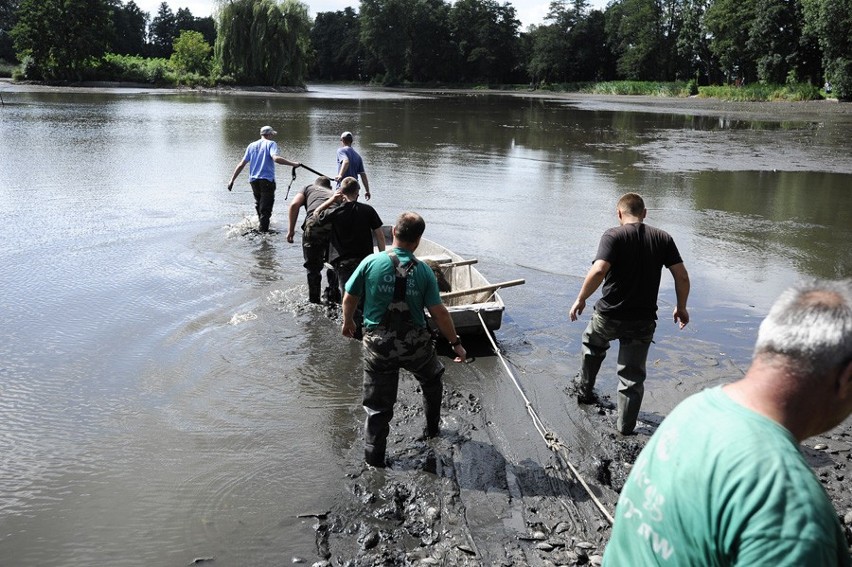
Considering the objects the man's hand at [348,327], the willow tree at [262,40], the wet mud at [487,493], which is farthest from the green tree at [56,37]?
the man's hand at [348,327]

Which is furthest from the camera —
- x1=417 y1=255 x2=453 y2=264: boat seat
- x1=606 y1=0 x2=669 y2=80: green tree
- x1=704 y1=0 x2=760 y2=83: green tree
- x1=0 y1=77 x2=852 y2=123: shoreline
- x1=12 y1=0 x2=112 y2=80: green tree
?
x1=606 y1=0 x2=669 y2=80: green tree

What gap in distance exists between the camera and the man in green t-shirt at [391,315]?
209 inches

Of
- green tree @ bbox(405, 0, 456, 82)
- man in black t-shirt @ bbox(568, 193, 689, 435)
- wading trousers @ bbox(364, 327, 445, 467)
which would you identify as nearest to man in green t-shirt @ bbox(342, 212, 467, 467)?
wading trousers @ bbox(364, 327, 445, 467)

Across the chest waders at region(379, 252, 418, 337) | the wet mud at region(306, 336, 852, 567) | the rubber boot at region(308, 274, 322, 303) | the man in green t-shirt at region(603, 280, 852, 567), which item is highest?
the man in green t-shirt at region(603, 280, 852, 567)

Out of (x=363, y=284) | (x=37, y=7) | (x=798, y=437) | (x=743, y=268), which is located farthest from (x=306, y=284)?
(x=37, y=7)

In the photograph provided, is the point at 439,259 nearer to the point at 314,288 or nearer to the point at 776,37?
the point at 314,288

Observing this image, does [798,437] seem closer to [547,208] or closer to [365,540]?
[365,540]

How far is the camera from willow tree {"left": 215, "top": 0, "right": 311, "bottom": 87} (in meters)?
63.7

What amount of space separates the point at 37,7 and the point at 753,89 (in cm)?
7255

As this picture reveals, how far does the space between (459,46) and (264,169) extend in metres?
117

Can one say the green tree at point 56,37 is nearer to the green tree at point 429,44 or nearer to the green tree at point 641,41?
the green tree at point 429,44

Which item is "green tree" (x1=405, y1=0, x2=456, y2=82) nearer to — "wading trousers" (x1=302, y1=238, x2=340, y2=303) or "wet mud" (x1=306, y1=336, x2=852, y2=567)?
"wading trousers" (x1=302, y1=238, x2=340, y2=303)

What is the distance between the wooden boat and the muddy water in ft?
1.35

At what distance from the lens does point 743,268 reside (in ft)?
37.7
